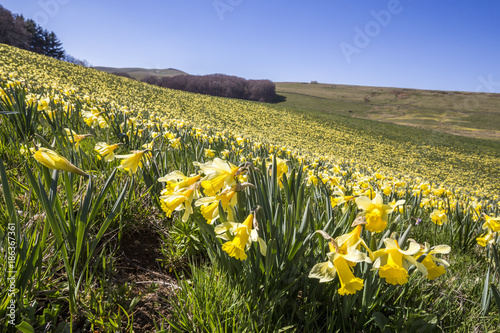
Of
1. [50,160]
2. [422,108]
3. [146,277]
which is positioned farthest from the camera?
[422,108]

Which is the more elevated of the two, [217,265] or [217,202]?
[217,202]

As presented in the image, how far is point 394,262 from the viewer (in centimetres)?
94

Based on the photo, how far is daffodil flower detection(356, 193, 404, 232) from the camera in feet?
3.44

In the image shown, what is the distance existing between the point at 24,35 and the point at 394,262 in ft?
199

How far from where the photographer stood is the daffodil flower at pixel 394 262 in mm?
918

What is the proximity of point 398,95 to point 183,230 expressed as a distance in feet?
307

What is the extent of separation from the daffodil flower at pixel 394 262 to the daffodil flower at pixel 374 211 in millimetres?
81

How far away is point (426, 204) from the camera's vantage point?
3871 mm

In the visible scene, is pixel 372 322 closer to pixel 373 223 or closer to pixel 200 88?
pixel 373 223

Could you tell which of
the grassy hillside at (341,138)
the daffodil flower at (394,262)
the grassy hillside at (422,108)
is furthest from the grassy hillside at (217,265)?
the grassy hillside at (422,108)

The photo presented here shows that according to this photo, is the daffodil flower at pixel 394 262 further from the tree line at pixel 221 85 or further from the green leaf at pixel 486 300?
the tree line at pixel 221 85

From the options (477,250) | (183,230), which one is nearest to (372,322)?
(183,230)

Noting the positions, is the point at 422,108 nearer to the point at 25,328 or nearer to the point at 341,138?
the point at 341,138

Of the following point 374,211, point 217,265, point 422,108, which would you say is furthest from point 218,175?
point 422,108
